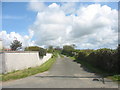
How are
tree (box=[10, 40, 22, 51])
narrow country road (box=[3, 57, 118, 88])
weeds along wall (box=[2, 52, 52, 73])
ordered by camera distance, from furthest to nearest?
1. tree (box=[10, 40, 22, 51])
2. weeds along wall (box=[2, 52, 52, 73])
3. narrow country road (box=[3, 57, 118, 88])

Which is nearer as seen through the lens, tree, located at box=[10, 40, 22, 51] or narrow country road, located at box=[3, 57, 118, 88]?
narrow country road, located at box=[3, 57, 118, 88]

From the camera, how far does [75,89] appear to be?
23.8 feet

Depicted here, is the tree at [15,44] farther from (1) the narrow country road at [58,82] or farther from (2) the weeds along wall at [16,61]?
(1) the narrow country road at [58,82]

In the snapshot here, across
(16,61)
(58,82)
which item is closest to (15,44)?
(16,61)

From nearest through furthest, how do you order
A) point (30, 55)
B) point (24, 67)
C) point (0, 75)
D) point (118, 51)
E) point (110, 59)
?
point (0, 75)
point (118, 51)
point (110, 59)
point (24, 67)
point (30, 55)

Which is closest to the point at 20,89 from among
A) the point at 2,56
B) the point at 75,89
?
the point at 75,89

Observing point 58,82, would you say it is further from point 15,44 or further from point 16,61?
point 15,44

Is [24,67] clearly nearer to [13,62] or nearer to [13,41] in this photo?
[13,62]

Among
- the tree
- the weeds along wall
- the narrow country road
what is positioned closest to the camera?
the narrow country road

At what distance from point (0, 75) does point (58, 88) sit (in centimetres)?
581

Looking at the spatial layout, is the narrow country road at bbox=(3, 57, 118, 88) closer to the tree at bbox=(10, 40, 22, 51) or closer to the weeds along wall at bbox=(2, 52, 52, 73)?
the weeds along wall at bbox=(2, 52, 52, 73)

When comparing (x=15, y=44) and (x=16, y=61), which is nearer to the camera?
(x=16, y=61)

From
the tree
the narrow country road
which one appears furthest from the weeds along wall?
the tree

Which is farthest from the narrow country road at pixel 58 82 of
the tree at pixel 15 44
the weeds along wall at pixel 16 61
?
the tree at pixel 15 44
